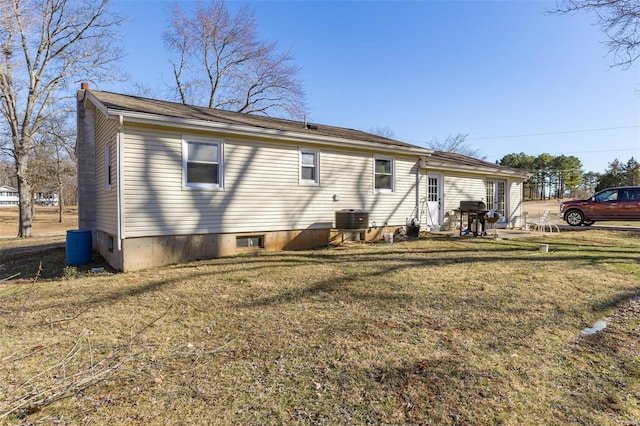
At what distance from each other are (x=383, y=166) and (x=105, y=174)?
795 centimetres

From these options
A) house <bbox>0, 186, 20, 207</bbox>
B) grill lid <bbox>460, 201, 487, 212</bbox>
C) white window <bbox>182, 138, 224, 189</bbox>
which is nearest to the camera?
white window <bbox>182, 138, 224, 189</bbox>

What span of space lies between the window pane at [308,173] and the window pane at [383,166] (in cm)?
246

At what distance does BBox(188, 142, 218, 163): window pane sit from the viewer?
7977mm

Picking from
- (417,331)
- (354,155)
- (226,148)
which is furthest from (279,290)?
(354,155)

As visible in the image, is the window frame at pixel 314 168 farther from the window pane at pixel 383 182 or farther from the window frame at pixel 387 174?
the window pane at pixel 383 182

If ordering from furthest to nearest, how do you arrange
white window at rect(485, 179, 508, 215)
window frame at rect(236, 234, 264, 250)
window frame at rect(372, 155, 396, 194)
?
white window at rect(485, 179, 508, 215) → window frame at rect(372, 155, 396, 194) → window frame at rect(236, 234, 264, 250)

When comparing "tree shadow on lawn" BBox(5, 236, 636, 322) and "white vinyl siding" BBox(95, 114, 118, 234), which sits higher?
"white vinyl siding" BBox(95, 114, 118, 234)

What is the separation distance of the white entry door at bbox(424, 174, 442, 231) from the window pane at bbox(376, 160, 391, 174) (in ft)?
6.96

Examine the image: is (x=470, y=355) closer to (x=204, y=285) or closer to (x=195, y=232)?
(x=204, y=285)

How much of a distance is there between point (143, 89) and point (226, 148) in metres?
20.5

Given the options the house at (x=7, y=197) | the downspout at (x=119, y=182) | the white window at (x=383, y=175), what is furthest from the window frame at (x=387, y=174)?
the house at (x=7, y=197)

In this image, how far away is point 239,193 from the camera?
8.61 meters

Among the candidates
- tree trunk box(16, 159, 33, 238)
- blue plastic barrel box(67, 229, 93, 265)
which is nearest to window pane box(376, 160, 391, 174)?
blue plastic barrel box(67, 229, 93, 265)

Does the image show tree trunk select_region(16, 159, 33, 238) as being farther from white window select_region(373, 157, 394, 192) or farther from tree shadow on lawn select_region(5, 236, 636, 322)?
white window select_region(373, 157, 394, 192)
